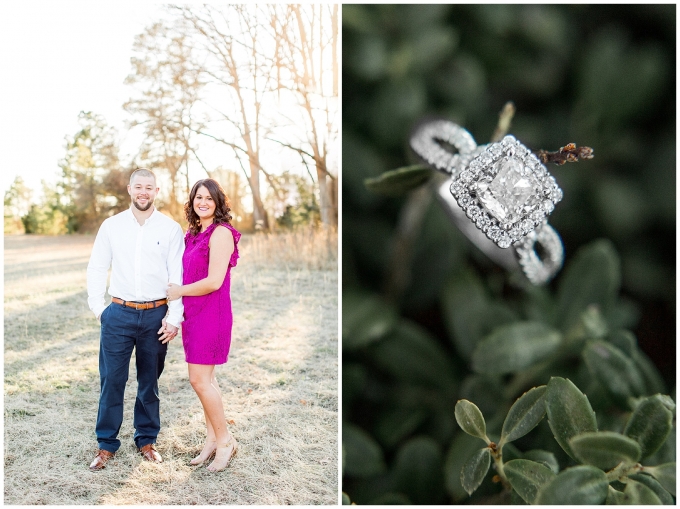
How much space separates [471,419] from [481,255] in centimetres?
35

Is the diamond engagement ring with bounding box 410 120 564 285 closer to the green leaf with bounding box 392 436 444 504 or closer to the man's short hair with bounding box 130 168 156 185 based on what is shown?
the green leaf with bounding box 392 436 444 504

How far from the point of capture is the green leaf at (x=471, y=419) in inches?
34.4

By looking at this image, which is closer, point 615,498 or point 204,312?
point 615,498

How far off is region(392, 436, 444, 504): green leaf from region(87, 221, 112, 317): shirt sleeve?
26.6 inches

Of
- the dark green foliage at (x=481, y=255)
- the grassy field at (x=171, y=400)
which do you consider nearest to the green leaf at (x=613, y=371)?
the dark green foliage at (x=481, y=255)

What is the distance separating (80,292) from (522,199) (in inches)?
36.4

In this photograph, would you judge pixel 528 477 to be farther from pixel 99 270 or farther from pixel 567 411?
pixel 99 270

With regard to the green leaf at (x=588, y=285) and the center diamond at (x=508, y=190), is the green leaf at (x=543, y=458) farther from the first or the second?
the center diamond at (x=508, y=190)

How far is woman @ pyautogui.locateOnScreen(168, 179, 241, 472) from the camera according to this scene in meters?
1.19

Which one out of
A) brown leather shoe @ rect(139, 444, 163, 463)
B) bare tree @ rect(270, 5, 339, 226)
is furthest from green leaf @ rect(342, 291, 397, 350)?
brown leather shoe @ rect(139, 444, 163, 463)

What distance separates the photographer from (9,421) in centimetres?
128

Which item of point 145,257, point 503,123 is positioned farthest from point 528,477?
point 145,257

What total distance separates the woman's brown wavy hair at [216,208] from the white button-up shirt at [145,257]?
0.03 m

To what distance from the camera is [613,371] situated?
95cm
